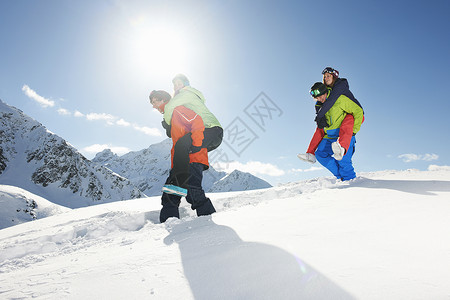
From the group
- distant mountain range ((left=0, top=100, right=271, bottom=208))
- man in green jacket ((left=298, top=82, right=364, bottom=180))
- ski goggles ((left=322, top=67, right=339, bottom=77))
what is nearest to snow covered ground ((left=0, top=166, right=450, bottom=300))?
man in green jacket ((left=298, top=82, right=364, bottom=180))

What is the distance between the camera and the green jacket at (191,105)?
2.83 m

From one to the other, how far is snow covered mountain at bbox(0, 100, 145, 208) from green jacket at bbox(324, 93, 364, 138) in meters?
53.9

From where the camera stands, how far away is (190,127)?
2760 millimetres

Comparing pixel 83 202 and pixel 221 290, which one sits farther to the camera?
pixel 83 202

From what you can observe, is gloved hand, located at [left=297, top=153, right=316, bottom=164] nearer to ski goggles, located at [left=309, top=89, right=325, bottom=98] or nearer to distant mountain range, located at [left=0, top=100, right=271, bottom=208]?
ski goggles, located at [left=309, top=89, right=325, bottom=98]

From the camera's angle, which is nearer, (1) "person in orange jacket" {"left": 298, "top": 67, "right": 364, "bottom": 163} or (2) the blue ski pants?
(1) "person in orange jacket" {"left": 298, "top": 67, "right": 364, "bottom": 163}

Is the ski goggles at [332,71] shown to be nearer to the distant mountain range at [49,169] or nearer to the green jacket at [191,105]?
the green jacket at [191,105]

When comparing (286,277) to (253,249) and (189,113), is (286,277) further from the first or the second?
(189,113)

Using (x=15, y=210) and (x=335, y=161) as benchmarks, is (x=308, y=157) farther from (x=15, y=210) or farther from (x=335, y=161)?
(x=15, y=210)

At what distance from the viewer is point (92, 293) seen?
2.67 feet

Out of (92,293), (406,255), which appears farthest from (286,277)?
(92,293)

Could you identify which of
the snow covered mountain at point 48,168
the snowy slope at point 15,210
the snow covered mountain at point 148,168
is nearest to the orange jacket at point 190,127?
the snowy slope at point 15,210

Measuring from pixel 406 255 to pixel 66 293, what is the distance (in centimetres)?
131

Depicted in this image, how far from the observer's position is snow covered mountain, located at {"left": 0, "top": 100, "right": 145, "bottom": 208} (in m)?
47.4
